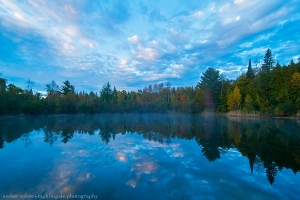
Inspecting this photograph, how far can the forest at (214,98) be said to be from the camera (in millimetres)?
35469

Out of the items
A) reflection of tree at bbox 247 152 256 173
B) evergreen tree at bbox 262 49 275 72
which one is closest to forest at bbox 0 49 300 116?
evergreen tree at bbox 262 49 275 72

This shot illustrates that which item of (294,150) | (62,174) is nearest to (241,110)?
(294,150)

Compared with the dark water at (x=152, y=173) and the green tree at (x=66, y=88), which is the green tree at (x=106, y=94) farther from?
the dark water at (x=152, y=173)

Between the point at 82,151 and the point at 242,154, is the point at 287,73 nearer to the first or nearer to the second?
the point at 242,154

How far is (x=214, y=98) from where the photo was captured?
5478 centimetres

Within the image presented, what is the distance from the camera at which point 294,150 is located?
9.02 metres

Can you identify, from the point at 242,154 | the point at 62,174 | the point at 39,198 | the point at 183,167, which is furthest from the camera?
the point at 242,154

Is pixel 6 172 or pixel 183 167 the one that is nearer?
pixel 6 172

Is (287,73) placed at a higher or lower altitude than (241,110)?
higher

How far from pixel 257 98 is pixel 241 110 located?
237 inches

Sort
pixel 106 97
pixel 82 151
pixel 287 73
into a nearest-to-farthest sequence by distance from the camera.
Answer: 1. pixel 82 151
2. pixel 287 73
3. pixel 106 97

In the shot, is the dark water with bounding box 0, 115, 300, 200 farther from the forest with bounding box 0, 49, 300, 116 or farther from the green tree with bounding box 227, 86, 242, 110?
the green tree with bounding box 227, 86, 242, 110

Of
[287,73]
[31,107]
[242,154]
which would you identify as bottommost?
[242,154]

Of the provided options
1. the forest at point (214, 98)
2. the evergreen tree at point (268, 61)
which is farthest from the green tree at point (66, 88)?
the evergreen tree at point (268, 61)
